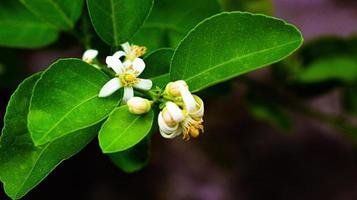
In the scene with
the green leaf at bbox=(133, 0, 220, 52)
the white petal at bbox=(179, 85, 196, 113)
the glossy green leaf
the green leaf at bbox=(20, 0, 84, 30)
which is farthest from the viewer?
the glossy green leaf

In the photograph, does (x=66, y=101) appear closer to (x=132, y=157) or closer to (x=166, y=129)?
(x=166, y=129)

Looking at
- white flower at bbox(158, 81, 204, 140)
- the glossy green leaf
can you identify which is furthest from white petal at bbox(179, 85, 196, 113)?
the glossy green leaf

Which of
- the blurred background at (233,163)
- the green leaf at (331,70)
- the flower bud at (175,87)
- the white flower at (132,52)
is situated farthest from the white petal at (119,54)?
the blurred background at (233,163)

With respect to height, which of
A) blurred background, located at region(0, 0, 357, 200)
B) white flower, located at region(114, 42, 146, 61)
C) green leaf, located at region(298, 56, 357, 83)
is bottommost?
blurred background, located at region(0, 0, 357, 200)

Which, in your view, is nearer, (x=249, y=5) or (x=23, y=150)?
(x=23, y=150)

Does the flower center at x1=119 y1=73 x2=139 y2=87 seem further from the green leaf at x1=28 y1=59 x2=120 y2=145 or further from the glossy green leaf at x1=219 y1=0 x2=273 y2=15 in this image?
the glossy green leaf at x1=219 y1=0 x2=273 y2=15

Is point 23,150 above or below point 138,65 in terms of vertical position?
below

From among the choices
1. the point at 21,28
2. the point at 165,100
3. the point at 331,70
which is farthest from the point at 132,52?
the point at 331,70

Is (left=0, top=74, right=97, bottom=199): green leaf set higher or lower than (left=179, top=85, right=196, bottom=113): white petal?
lower
